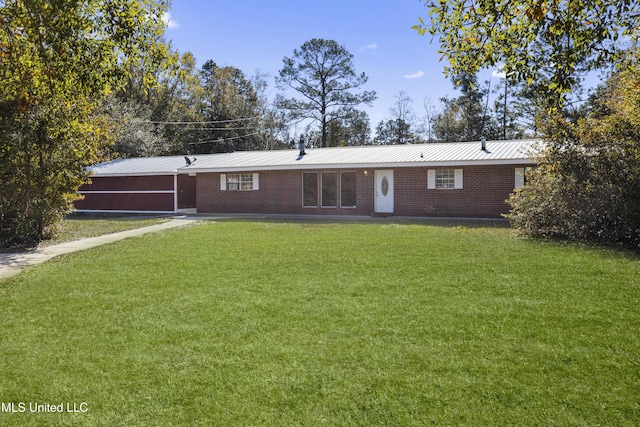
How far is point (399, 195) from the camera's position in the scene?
1962 cm

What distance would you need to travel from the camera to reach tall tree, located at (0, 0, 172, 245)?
616cm

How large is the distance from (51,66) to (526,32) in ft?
20.9

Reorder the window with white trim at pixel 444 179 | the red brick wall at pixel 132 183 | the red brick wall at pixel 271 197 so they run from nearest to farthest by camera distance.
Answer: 1. the window with white trim at pixel 444 179
2. the red brick wall at pixel 271 197
3. the red brick wall at pixel 132 183

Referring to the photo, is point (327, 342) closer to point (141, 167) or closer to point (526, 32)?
point (526, 32)

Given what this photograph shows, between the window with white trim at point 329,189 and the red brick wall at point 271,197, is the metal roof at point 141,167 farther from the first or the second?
the window with white trim at point 329,189

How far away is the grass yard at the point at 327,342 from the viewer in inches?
127

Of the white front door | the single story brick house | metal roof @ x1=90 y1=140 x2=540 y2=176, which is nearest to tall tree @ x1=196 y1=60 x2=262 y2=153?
metal roof @ x1=90 y1=140 x2=540 y2=176

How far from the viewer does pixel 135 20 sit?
6613 millimetres

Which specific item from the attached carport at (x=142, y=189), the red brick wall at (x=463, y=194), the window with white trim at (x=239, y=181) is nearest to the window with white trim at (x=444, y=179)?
the red brick wall at (x=463, y=194)

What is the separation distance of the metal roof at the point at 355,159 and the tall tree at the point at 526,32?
409 inches

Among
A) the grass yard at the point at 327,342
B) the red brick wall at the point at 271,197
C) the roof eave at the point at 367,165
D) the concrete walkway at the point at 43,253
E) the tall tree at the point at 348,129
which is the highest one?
the tall tree at the point at 348,129

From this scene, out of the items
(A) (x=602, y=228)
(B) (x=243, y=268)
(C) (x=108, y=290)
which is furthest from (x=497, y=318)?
(A) (x=602, y=228)

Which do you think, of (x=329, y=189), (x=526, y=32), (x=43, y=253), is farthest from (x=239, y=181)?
(x=526, y=32)

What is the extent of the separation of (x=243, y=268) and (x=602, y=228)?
27.8 feet
